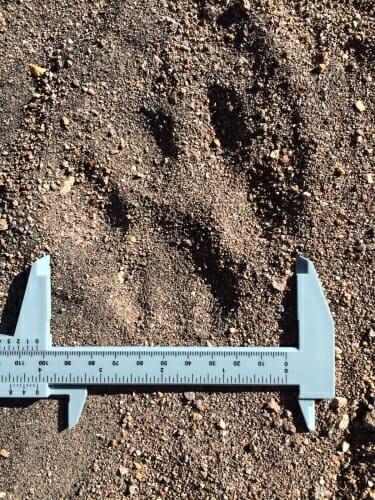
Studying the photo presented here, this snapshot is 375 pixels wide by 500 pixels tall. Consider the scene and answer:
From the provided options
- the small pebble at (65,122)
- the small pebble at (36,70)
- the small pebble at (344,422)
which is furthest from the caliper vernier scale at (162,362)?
the small pebble at (36,70)

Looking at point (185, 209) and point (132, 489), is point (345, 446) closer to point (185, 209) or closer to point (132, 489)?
point (132, 489)

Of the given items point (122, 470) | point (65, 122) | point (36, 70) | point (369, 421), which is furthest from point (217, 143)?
point (122, 470)

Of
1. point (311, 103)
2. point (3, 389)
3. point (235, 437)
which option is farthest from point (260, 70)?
point (3, 389)

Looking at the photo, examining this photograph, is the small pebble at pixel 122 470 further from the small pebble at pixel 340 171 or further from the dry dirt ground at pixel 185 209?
the small pebble at pixel 340 171

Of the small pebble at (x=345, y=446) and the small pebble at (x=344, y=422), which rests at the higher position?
the small pebble at (x=344, y=422)

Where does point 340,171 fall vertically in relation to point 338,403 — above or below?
above

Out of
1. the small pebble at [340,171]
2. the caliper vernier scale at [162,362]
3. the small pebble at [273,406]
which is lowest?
the small pebble at [273,406]

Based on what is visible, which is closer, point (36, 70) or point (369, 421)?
point (369, 421)

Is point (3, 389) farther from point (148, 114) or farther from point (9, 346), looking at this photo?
point (148, 114)

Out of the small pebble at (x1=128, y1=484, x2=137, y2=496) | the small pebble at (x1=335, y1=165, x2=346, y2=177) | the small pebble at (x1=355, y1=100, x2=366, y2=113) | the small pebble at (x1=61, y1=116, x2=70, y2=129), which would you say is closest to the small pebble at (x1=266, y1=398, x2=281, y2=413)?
the small pebble at (x1=128, y1=484, x2=137, y2=496)

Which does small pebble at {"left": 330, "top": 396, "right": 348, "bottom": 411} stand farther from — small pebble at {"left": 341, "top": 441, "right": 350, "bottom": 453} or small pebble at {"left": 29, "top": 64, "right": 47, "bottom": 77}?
small pebble at {"left": 29, "top": 64, "right": 47, "bottom": 77}
